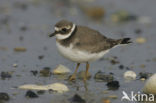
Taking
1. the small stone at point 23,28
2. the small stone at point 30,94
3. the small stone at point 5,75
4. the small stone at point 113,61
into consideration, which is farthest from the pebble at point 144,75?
the small stone at point 23,28

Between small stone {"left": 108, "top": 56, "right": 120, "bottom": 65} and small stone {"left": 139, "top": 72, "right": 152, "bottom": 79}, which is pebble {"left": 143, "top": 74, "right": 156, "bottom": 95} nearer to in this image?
small stone {"left": 139, "top": 72, "right": 152, "bottom": 79}

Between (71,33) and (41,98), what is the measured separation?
5.11 ft

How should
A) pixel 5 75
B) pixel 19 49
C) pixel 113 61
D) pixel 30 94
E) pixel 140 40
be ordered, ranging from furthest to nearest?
1. pixel 140 40
2. pixel 19 49
3. pixel 113 61
4. pixel 5 75
5. pixel 30 94

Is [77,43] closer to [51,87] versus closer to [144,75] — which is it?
[51,87]

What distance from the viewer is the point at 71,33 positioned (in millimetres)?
7152

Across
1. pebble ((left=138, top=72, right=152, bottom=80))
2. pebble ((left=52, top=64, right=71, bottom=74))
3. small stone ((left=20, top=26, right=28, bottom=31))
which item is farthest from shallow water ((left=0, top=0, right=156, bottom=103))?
pebble ((left=52, top=64, right=71, bottom=74))

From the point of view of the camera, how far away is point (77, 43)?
23.2 ft

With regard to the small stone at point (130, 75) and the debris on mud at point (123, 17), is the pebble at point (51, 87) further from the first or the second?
the debris on mud at point (123, 17)

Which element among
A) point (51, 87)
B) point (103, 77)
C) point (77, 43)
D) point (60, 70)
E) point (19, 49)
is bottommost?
point (51, 87)

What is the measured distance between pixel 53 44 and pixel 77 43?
294 cm

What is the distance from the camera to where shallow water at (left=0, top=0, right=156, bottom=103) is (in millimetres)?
6734

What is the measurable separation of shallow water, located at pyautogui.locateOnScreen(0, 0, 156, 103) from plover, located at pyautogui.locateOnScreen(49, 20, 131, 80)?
48 centimetres

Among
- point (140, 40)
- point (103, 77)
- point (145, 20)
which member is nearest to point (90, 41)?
point (103, 77)

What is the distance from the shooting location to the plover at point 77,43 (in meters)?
6.99
